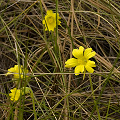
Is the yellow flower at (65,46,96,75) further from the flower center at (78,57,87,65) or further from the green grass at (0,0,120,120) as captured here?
the green grass at (0,0,120,120)

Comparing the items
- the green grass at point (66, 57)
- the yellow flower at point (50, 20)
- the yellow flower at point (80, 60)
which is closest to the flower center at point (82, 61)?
the yellow flower at point (80, 60)

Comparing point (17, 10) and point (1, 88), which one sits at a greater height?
point (17, 10)

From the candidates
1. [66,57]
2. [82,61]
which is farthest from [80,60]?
[66,57]

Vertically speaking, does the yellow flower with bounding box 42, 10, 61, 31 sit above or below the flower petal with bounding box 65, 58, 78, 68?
above

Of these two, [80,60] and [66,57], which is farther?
[66,57]

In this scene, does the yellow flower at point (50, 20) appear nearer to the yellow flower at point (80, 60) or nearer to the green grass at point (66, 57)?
the green grass at point (66, 57)

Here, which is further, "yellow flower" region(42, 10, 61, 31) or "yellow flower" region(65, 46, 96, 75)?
"yellow flower" region(42, 10, 61, 31)

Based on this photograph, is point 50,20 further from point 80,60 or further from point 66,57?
point 80,60

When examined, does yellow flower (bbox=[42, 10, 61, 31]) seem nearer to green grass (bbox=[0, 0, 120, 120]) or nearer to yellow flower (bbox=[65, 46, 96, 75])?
green grass (bbox=[0, 0, 120, 120])

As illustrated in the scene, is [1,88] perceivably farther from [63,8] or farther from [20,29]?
[63,8]

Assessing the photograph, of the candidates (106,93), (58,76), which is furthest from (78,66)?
(106,93)

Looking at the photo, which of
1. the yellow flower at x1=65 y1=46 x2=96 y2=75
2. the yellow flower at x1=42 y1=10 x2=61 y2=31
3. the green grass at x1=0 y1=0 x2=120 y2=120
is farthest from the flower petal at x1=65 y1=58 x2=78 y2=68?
the yellow flower at x1=42 y1=10 x2=61 y2=31
